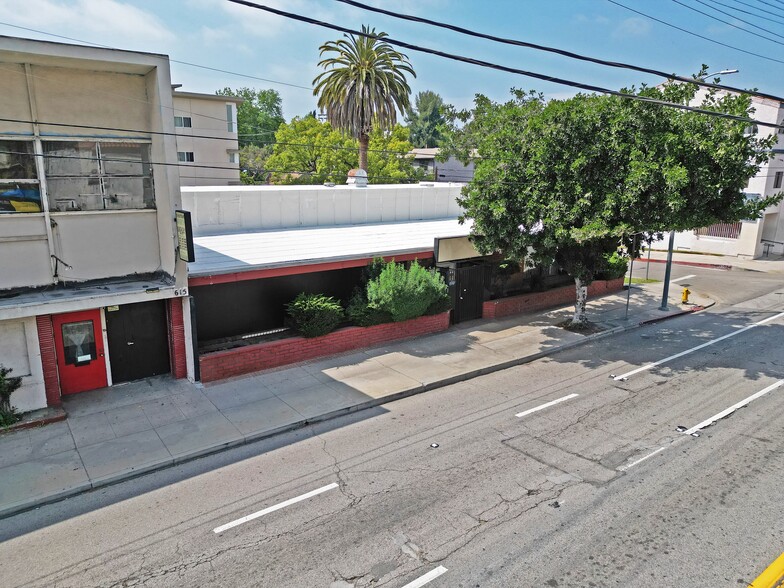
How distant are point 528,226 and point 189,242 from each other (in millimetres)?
9979

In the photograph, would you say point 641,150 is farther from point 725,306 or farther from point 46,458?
point 46,458

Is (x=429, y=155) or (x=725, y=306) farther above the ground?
(x=429, y=155)

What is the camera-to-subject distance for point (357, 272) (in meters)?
17.8

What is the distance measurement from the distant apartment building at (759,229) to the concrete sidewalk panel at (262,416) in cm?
3352

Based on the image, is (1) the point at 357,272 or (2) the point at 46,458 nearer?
(2) the point at 46,458

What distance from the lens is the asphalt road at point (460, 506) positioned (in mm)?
6988

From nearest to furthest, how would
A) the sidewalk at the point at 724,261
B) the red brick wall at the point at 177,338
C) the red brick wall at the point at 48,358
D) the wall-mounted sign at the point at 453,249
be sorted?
1. the red brick wall at the point at 48,358
2. the red brick wall at the point at 177,338
3. the wall-mounted sign at the point at 453,249
4. the sidewalk at the point at 724,261

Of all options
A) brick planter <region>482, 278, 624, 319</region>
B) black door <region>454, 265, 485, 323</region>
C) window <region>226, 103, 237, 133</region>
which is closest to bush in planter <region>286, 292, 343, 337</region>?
black door <region>454, 265, 485, 323</region>

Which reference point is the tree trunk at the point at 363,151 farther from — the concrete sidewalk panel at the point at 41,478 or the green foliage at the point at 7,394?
the concrete sidewalk panel at the point at 41,478

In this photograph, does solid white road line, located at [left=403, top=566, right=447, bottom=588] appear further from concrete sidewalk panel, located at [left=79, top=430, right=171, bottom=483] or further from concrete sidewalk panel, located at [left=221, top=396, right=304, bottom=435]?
concrete sidewalk panel, located at [left=79, top=430, right=171, bottom=483]

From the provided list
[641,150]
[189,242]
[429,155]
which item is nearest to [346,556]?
[189,242]

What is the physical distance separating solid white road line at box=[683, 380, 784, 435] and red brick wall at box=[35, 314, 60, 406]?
13725mm

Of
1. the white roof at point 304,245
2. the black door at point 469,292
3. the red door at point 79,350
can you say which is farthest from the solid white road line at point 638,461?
the red door at point 79,350

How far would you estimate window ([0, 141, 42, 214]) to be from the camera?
1155 cm
